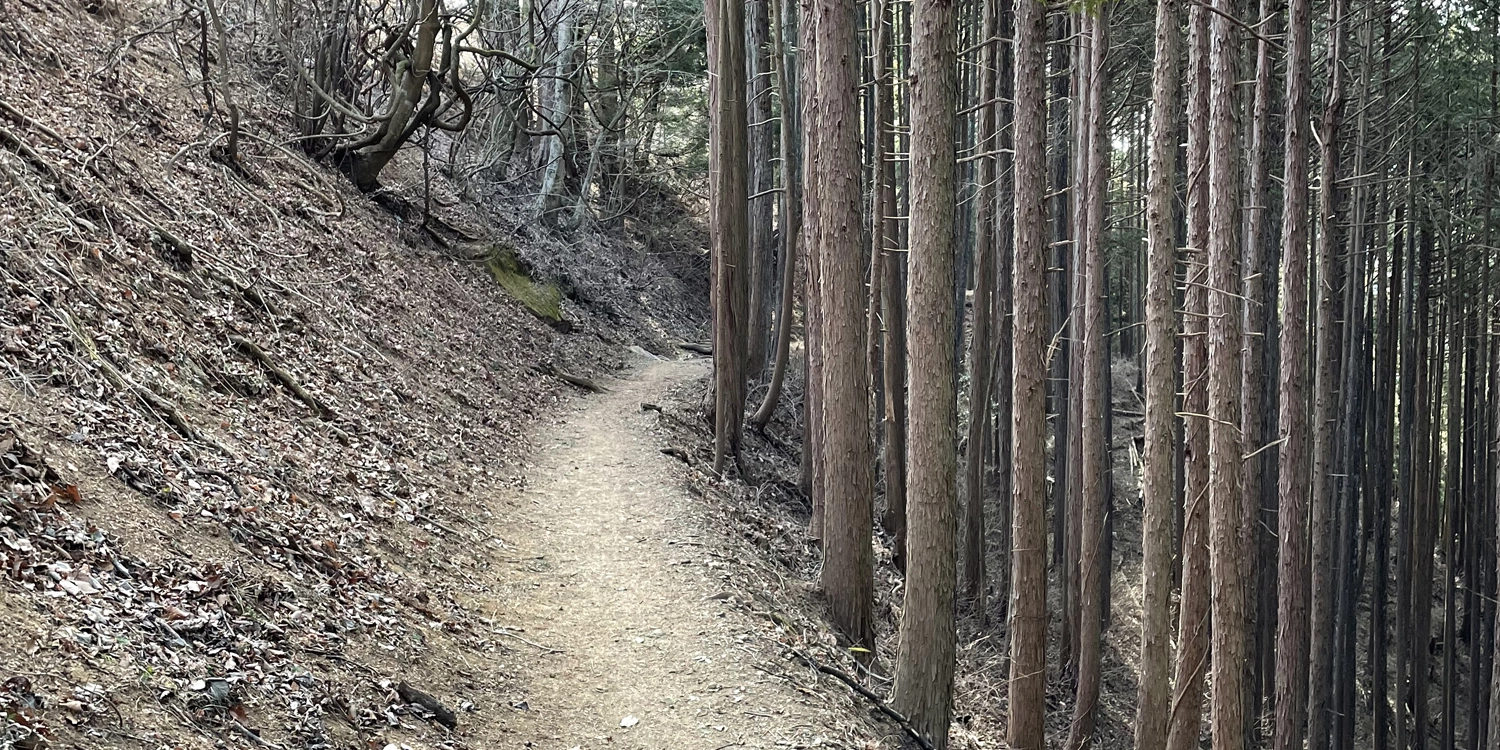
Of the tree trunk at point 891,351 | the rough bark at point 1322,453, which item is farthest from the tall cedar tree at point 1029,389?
the rough bark at point 1322,453

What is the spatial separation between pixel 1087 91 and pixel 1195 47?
253 centimetres

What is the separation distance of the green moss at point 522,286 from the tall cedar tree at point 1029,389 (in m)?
10.5

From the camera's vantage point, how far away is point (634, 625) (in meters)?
7.23

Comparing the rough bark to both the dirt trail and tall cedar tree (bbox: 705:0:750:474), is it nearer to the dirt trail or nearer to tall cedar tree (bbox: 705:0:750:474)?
tall cedar tree (bbox: 705:0:750:474)

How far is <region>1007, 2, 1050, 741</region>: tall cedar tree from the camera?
8.80 m

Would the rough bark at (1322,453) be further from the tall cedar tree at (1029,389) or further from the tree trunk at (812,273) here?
the tree trunk at (812,273)

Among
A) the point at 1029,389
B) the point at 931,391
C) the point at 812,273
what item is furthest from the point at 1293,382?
the point at 931,391

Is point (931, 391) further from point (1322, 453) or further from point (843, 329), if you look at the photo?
point (1322, 453)

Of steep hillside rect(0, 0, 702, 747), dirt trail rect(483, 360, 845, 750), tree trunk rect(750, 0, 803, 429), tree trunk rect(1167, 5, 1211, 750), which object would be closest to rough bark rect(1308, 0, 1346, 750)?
tree trunk rect(1167, 5, 1211, 750)

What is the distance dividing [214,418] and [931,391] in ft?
16.3

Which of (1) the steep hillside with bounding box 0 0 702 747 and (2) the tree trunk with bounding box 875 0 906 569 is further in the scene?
(2) the tree trunk with bounding box 875 0 906 569

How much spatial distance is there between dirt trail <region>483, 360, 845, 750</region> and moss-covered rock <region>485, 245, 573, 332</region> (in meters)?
6.51

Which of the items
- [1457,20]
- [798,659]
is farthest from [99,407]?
[1457,20]

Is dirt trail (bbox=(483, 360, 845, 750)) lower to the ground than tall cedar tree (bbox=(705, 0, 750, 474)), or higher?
lower
